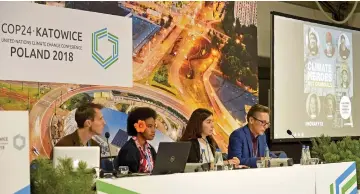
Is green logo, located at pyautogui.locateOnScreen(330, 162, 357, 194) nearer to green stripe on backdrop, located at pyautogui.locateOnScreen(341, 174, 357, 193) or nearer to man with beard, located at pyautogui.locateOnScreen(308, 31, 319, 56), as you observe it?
green stripe on backdrop, located at pyautogui.locateOnScreen(341, 174, 357, 193)

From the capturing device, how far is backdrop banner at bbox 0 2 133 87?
3.48 m

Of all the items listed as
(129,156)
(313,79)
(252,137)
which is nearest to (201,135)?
(252,137)

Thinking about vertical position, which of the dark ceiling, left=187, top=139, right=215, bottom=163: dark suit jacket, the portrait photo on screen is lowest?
left=187, top=139, right=215, bottom=163: dark suit jacket

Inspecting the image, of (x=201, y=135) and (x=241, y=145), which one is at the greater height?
(x=201, y=135)

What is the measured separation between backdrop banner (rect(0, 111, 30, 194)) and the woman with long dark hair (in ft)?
7.27

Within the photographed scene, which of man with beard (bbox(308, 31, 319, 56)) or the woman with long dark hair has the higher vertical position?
man with beard (bbox(308, 31, 319, 56))

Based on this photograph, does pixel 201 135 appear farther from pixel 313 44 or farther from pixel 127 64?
pixel 313 44

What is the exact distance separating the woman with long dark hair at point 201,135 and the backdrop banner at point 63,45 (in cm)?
72

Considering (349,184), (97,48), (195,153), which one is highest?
(97,48)

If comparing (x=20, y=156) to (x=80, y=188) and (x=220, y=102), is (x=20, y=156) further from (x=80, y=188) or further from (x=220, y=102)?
(x=220, y=102)

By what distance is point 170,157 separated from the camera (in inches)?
113

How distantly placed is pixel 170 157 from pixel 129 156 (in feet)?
3.90

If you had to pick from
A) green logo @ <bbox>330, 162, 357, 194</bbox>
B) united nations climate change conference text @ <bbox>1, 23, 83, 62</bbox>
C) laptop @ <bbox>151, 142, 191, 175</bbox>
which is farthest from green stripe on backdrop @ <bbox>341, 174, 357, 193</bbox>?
united nations climate change conference text @ <bbox>1, 23, 83, 62</bbox>

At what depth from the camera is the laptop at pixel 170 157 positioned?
2.82 m
